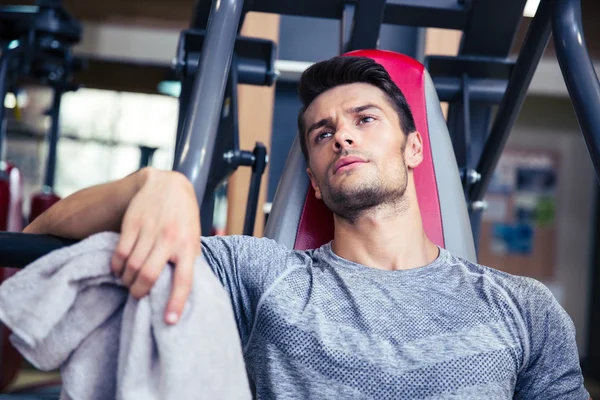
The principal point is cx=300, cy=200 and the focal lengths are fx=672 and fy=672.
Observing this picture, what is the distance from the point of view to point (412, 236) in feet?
4.38

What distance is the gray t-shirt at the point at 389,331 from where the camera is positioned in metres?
1.06

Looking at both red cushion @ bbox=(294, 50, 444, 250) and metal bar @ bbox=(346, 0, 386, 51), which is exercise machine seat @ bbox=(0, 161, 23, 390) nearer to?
red cushion @ bbox=(294, 50, 444, 250)

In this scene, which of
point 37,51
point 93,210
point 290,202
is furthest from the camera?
point 37,51

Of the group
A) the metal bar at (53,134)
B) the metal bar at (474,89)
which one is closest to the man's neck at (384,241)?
the metal bar at (474,89)

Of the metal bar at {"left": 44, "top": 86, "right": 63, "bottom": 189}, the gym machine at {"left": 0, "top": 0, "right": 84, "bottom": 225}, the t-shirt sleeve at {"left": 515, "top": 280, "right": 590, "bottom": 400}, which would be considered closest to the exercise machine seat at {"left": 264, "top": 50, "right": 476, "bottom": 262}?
the t-shirt sleeve at {"left": 515, "top": 280, "right": 590, "bottom": 400}

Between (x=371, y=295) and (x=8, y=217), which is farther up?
(x=371, y=295)

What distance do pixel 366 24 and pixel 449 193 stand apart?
40cm

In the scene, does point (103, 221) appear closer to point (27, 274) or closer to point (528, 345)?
point (27, 274)

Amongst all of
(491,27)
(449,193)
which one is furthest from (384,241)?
(491,27)

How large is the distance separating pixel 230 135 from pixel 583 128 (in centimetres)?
74

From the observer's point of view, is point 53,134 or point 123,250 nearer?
point 123,250

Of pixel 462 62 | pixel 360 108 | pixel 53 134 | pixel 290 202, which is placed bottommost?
pixel 53 134

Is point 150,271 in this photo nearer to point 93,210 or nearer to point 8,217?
point 93,210

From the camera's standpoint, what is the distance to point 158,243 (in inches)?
27.5
